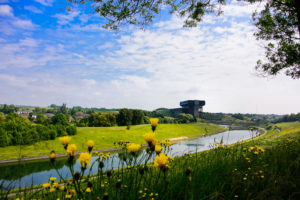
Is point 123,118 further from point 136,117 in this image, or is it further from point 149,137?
point 149,137

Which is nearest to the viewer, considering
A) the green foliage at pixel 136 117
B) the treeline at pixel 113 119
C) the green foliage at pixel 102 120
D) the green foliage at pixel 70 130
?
the green foliage at pixel 70 130

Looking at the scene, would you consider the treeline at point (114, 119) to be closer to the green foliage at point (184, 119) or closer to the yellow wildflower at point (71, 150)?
the green foliage at point (184, 119)

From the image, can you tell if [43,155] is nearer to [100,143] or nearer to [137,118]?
[100,143]

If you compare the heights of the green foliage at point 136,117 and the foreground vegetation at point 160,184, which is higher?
the foreground vegetation at point 160,184

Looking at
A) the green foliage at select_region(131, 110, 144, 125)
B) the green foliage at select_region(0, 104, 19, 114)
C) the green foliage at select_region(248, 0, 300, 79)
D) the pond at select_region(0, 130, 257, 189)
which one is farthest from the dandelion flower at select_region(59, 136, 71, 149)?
the green foliage at select_region(0, 104, 19, 114)

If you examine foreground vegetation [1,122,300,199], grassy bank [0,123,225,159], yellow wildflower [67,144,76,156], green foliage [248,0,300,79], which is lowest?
grassy bank [0,123,225,159]

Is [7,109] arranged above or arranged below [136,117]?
above

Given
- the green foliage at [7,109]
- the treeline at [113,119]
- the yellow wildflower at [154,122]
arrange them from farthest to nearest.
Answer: the green foliage at [7,109] → the treeline at [113,119] → the yellow wildflower at [154,122]

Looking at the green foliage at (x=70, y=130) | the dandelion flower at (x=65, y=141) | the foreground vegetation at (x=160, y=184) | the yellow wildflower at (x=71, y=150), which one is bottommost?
the green foliage at (x=70, y=130)

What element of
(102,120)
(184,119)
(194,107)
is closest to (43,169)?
(102,120)

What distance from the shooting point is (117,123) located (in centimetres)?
6341

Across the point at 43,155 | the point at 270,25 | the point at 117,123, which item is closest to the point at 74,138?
the point at 43,155

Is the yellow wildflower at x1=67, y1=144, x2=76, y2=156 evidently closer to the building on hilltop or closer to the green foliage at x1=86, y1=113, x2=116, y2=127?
the green foliage at x1=86, y1=113, x2=116, y2=127

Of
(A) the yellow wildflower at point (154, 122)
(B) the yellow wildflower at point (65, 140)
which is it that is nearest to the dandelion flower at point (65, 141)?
(B) the yellow wildflower at point (65, 140)
